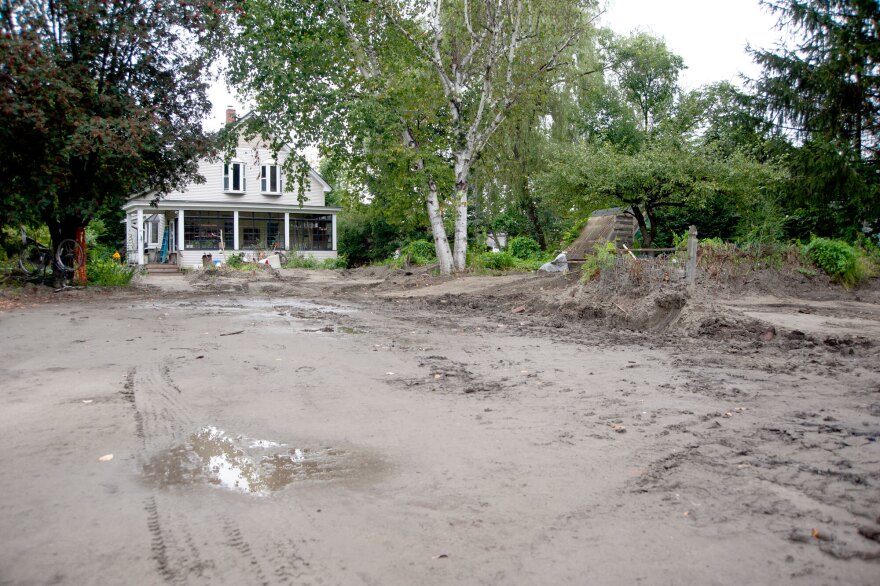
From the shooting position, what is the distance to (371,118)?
61.5 feet

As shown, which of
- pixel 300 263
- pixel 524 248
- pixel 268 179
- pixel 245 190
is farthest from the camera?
pixel 268 179

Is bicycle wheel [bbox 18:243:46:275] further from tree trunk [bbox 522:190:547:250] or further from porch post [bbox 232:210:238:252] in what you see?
tree trunk [bbox 522:190:547:250]


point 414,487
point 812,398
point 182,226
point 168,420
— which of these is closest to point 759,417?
point 812,398

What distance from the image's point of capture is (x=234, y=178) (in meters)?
36.6

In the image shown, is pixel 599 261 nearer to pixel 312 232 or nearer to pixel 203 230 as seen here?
pixel 203 230

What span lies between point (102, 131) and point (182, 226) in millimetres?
21195

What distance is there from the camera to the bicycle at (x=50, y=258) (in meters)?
17.7

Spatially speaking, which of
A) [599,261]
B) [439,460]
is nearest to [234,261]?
[599,261]

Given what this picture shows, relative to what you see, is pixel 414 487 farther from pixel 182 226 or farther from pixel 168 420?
pixel 182 226

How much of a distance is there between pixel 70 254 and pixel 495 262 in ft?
45.0

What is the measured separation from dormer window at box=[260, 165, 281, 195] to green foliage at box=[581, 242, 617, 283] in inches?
→ 1093

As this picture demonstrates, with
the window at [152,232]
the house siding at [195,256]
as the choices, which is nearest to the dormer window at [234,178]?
the house siding at [195,256]

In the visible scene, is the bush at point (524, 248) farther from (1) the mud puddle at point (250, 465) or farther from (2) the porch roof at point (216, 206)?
(1) the mud puddle at point (250, 465)

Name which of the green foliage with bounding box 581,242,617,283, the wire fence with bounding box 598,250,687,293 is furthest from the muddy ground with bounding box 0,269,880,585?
the green foliage with bounding box 581,242,617,283
